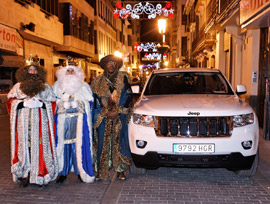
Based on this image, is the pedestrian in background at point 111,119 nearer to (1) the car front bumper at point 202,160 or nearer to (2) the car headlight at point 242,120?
(1) the car front bumper at point 202,160

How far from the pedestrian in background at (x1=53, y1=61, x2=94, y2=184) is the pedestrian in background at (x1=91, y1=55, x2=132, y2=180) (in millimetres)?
155

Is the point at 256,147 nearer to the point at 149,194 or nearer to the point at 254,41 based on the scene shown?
the point at 149,194

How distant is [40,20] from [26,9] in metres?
1.58

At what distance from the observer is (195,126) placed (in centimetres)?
431

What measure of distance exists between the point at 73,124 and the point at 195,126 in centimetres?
182

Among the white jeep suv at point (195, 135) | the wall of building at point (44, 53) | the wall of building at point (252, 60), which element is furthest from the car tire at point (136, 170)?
the wall of building at point (44, 53)

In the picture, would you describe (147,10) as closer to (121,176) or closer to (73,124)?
(73,124)

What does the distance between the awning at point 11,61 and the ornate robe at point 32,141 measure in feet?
33.9

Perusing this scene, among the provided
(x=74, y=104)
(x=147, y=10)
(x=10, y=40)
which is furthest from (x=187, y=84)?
(x=147, y=10)

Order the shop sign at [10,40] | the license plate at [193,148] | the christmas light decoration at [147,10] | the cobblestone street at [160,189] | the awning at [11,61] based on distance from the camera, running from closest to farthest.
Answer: the cobblestone street at [160,189] < the license plate at [193,148] < the shop sign at [10,40] < the awning at [11,61] < the christmas light decoration at [147,10]

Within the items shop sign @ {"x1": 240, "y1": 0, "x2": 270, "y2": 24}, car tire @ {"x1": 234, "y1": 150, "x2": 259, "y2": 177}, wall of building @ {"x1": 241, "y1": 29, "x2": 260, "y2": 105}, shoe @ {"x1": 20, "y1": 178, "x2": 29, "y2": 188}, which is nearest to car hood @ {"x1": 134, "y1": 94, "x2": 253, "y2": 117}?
car tire @ {"x1": 234, "y1": 150, "x2": 259, "y2": 177}

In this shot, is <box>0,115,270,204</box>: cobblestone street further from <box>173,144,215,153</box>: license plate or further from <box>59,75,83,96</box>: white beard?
<box>59,75,83,96</box>: white beard

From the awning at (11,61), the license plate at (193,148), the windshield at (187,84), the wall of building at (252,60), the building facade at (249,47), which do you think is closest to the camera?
the license plate at (193,148)

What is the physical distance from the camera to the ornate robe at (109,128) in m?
4.65
